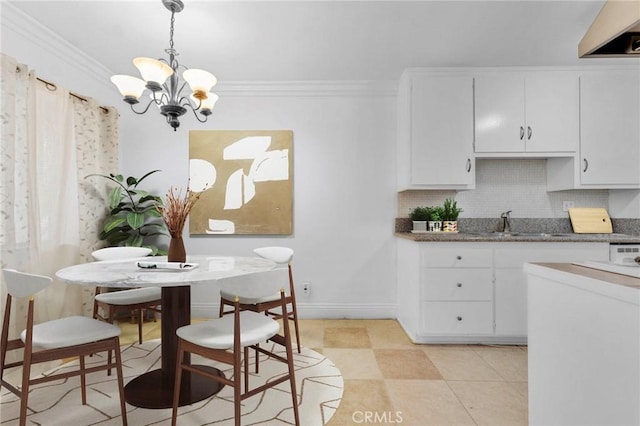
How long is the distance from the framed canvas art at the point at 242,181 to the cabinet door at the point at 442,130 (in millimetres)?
1335

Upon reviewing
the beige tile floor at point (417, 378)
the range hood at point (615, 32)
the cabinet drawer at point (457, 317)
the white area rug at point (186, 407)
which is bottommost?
the beige tile floor at point (417, 378)

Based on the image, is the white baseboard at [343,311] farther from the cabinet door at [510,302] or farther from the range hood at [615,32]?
the range hood at [615,32]

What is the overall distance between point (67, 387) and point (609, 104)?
4.92 metres

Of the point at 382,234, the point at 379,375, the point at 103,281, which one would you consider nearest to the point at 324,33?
the point at 382,234

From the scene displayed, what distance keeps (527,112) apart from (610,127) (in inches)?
30.3

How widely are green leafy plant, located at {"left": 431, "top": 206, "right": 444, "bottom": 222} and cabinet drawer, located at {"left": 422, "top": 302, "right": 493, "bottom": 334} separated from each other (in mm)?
869

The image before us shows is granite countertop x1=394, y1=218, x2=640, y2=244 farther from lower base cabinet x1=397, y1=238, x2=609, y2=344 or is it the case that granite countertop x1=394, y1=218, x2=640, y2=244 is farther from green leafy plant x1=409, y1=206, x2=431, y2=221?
lower base cabinet x1=397, y1=238, x2=609, y2=344

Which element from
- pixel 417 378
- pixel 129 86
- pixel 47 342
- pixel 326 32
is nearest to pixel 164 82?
pixel 129 86

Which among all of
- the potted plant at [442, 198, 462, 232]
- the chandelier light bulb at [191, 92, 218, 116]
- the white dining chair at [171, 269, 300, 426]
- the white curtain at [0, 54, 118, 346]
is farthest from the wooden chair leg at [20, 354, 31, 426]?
the potted plant at [442, 198, 462, 232]

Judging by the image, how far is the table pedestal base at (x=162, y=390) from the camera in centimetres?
183

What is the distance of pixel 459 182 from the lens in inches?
119

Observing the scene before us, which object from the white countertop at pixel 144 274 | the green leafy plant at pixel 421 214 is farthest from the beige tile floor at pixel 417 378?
the green leafy plant at pixel 421 214

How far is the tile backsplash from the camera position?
10.9 feet

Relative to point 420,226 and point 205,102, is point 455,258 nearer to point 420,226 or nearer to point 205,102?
point 420,226
